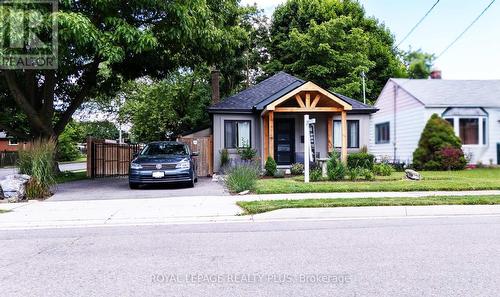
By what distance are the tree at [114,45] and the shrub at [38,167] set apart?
2956 millimetres

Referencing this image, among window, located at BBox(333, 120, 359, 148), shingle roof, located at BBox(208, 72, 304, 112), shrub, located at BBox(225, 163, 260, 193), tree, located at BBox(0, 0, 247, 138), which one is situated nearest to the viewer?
shrub, located at BBox(225, 163, 260, 193)

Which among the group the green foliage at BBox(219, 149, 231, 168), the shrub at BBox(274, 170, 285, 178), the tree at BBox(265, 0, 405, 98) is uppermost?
the tree at BBox(265, 0, 405, 98)

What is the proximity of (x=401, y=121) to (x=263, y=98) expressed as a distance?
334 inches

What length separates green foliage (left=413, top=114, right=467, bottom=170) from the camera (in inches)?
780

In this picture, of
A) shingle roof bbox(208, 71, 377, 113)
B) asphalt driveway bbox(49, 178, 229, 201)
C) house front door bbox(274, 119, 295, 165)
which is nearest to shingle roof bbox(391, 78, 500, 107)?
shingle roof bbox(208, 71, 377, 113)

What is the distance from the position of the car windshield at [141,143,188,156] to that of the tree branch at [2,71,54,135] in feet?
17.3

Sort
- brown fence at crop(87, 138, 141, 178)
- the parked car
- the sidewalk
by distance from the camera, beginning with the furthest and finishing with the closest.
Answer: brown fence at crop(87, 138, 141, 178), the parked car, the sidewalk

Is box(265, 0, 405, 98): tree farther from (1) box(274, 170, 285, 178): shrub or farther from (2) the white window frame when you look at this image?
(1) box(274, 170, 285, 178): shrub

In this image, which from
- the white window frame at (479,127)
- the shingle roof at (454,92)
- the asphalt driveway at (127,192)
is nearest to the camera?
the asphalt driveway at (127,192)

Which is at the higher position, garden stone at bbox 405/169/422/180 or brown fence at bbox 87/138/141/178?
brown fence at bbox 87/138/141/178

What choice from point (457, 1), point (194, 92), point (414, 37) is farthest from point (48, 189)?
point (194, 92)

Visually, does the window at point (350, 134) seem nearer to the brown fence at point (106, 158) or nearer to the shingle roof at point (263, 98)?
the shingle roof at point (263, 98)

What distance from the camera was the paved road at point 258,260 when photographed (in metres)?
4.36

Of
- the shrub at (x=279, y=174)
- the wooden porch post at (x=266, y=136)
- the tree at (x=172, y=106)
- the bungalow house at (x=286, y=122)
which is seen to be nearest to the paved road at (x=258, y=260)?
the shrub at (x=279, y=174)
